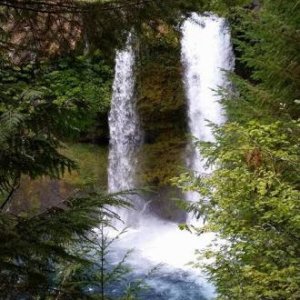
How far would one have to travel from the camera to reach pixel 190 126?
1238 cm

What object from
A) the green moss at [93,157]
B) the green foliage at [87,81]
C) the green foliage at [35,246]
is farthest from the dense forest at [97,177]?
the green foliage at [87,81]

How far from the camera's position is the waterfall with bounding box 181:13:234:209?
39.0 ft

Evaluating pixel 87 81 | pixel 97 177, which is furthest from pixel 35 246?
pixel 87 81

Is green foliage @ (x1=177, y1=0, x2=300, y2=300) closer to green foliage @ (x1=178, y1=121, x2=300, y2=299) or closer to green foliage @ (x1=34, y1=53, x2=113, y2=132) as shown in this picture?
green foliage @ (x1=178, y1=121, x2=300, y2=299)

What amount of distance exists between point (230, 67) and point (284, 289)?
8860 millimetres

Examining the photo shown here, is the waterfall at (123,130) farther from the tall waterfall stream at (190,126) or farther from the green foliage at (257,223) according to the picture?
the green foliage at (257,223)

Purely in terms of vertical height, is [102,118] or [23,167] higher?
[102,118]

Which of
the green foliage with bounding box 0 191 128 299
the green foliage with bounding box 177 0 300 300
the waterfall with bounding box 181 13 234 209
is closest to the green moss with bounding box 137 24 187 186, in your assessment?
the waterfall with bounding box 181 13 234 209

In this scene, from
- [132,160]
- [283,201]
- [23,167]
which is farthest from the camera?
[132,160]

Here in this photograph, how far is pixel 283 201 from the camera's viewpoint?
12.5ft

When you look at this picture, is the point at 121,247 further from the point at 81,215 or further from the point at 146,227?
the point at 81,215

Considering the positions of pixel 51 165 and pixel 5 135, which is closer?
pixel 5 135

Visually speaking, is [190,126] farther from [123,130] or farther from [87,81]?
[87,81]

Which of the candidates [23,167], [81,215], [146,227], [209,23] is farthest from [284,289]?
[209,23]
